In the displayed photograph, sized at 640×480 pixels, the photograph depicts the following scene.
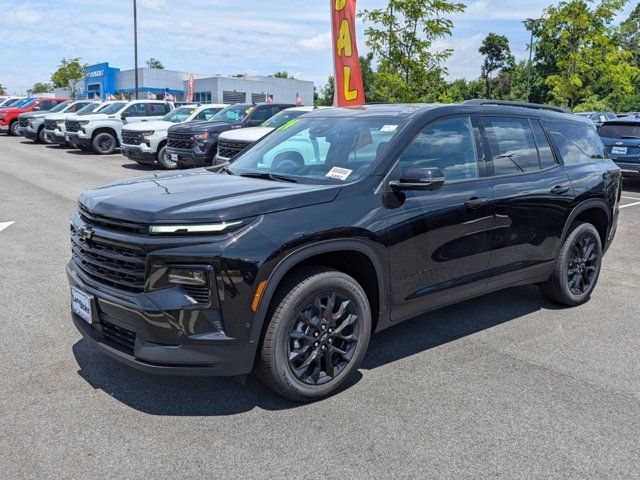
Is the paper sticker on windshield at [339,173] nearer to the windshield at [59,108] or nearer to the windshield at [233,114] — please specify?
the windshield at [233,114]

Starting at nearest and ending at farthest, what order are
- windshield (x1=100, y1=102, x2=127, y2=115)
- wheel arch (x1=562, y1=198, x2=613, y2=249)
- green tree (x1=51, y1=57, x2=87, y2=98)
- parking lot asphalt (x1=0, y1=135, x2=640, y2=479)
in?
parking lot asphalt (x1=0, y1=135, x2=640, y2=479)
wheel arch (x1=562, y1=198, x2=613, y2=249)
windshield (x1=100, y1=102, x2=127, y2=115)
green tree (x1=51, y1=57, x2=87, y2=98)

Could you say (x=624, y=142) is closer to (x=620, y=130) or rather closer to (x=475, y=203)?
(x=620, y=130)

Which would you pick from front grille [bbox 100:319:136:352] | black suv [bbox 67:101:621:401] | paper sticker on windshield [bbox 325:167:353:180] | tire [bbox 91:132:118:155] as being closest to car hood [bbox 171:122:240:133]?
tire [bbox 91:132:118:155]

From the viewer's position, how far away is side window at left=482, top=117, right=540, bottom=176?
459 centimetres

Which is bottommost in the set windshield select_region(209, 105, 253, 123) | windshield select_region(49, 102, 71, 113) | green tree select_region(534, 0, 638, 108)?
windshield select_region(209, 105, 253, 123)

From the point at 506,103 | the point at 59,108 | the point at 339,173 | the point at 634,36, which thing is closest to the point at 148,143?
the point at 506,103

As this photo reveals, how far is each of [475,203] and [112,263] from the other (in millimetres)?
2533

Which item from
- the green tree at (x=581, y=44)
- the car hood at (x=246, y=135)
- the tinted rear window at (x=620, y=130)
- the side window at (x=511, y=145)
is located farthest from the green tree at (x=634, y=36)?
the side window at (x=511, y=145)

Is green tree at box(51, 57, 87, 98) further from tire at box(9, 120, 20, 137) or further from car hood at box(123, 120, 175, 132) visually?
car hood at box(123, 120, 175, 132)

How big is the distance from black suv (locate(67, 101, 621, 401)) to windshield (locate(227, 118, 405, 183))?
1cm

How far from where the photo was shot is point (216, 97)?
222ft

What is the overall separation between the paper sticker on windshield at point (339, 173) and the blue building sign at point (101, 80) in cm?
7799

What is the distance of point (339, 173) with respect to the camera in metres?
3.92

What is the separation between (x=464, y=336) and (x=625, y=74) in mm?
22290
